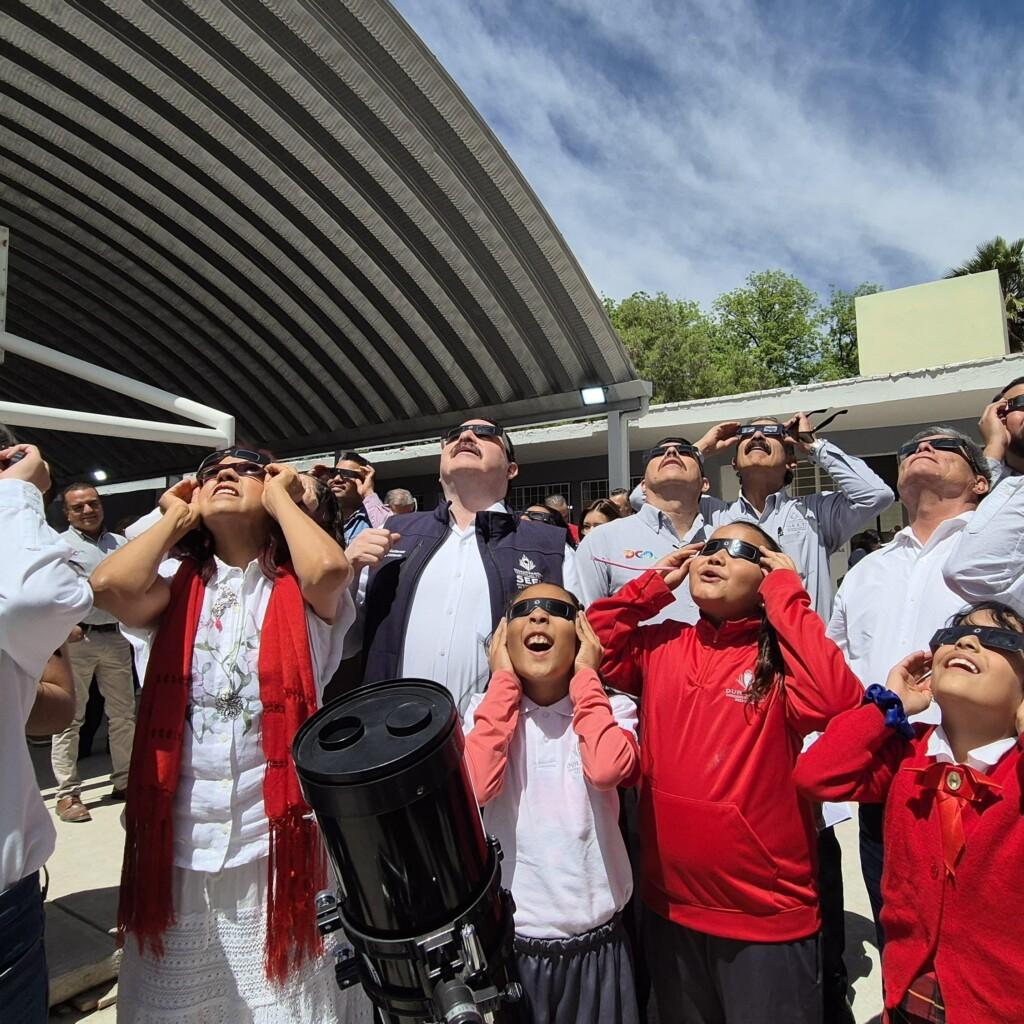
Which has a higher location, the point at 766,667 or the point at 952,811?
the point at 766,667

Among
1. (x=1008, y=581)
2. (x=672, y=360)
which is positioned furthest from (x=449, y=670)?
(x=672, y=360)

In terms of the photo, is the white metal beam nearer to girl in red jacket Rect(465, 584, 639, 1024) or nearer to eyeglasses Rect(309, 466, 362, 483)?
eyeglasses Rect(309, 466, 362, 483)

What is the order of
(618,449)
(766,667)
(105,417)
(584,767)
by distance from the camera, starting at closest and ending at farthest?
(584,767) < (766,667) < (105,417) < (618,449)

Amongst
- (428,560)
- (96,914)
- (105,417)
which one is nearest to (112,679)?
(105,417)

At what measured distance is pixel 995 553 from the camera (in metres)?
2.02

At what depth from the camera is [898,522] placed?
37.0ft

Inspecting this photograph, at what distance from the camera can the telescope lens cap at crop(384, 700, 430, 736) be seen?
4.35 ft

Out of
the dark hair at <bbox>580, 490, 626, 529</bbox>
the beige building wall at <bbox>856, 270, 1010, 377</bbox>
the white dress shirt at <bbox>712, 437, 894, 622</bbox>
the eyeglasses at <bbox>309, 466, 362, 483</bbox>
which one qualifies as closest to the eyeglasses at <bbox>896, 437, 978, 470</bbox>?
the white dress shirt at <bbox>712, 437, 894, 622</bbox>

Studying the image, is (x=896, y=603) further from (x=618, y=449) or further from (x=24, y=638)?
(x=618, y=449)

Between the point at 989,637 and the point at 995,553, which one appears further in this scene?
the point at 995,553

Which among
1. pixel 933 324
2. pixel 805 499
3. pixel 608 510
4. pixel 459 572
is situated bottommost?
pixel 459 572

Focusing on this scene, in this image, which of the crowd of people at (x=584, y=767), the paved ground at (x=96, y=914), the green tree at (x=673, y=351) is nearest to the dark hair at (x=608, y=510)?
the paved ground at (x=96, y=914)

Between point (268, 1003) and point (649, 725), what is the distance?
124cm

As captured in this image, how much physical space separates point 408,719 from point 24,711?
2.93ft
